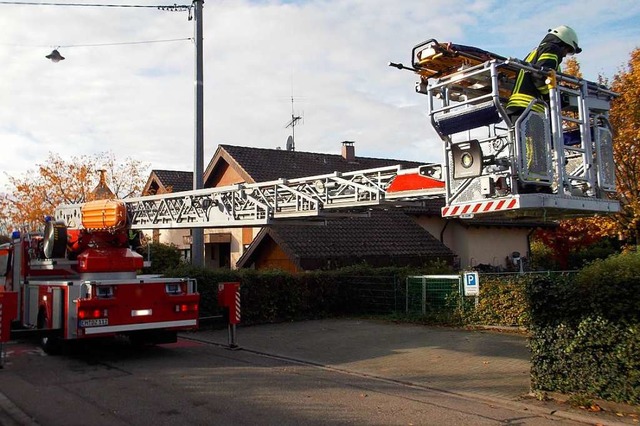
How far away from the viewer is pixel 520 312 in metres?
14.7

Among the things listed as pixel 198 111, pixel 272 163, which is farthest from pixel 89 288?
pixel 272 163

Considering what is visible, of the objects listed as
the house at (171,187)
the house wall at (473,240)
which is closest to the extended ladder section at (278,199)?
the house at (171,187)

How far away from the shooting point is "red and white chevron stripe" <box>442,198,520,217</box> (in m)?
6.95

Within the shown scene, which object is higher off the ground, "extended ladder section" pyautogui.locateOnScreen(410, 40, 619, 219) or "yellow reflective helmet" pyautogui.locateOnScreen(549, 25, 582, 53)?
"yellow reflective helmet" pyautogui.locateOnScreen(549, 25, 582, 53)

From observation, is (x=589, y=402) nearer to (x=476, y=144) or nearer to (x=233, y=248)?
(x=476, y=144)

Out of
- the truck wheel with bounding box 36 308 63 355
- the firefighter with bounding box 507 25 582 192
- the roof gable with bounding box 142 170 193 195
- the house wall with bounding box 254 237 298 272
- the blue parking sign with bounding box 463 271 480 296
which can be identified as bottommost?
the truck wheel with bounding box 36 308 63 355

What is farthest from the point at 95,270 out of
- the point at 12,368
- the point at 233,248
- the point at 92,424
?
the point at 233,248

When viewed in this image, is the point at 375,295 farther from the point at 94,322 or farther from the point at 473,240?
the point at 473,240

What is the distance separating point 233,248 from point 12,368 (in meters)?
15.5

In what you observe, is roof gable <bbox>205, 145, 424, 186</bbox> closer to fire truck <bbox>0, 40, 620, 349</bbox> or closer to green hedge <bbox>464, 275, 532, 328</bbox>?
green hedge <bbox>464, 275, 532, 328</bbox>

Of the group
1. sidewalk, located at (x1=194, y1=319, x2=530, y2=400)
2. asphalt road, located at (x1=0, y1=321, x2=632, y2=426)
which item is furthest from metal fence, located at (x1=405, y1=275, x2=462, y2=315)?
asphalt road, located at (x1=0, y1=321, x2=632, y2=426)

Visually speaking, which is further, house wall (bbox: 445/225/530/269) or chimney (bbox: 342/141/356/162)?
chimney (bbox: 342/141/356/162)

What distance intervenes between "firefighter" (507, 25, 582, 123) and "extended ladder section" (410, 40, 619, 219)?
103 mm

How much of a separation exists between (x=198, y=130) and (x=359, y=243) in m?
9.67
